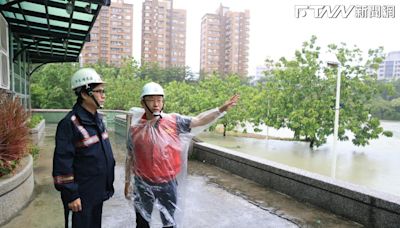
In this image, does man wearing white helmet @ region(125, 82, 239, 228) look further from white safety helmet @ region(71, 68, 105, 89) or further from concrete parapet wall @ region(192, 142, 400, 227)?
concrete parapet wall @ region(192, 142, 400, 227)

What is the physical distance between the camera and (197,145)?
280 inches

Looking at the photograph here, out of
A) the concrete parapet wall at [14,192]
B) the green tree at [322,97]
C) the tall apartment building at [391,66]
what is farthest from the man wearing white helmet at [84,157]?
the tall apartment building at [391,66]

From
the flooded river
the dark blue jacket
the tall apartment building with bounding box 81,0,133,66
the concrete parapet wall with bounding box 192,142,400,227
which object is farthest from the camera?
the tall apartment building with bounding box 81,0,133,66

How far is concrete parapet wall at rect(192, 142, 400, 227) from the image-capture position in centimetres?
338

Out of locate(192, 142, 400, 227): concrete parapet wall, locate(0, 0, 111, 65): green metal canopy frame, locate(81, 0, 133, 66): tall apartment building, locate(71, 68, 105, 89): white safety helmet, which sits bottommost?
locate(192, 142, 400, 227): concrete parapet wall

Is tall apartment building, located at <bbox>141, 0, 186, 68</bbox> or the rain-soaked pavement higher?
tall apartment building, located at <bbox>141, 0, 186, 68</bbox>

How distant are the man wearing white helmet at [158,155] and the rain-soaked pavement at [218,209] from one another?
109 centimetres

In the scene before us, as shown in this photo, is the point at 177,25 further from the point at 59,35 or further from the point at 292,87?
the point at 59,35

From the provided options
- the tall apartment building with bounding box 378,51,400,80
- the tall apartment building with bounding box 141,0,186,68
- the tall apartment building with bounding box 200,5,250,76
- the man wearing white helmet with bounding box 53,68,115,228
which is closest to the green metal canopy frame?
the man wearing white helmet with bounding box 53,68,115,228

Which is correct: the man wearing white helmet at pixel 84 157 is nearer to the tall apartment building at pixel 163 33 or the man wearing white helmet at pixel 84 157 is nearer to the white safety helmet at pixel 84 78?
the white safety helmet at pixel 84 78

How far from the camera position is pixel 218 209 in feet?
13.4

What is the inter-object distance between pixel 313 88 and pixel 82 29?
10.6 metres

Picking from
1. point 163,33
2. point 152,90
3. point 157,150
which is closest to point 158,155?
point 157,150

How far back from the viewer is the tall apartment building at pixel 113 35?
6041cm
